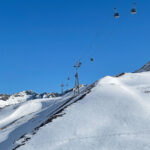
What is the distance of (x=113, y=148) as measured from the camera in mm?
20359

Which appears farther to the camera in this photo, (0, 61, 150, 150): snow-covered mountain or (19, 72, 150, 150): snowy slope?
A: (0, 61, 150, 150): snow-covered mountain

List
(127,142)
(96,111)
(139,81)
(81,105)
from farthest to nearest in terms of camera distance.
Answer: (139,81) < (81,105) < (96,111) < (127,142)

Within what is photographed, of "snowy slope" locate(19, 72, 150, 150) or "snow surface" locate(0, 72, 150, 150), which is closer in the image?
"snowy slope" locate(19, 72, 150, 150)

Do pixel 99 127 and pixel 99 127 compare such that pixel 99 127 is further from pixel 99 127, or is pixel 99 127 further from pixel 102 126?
pixel 102 126

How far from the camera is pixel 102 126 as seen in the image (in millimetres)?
25219

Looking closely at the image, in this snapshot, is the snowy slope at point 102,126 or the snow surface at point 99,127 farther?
the snow surface at point 99,127

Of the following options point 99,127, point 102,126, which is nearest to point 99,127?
point 99,127

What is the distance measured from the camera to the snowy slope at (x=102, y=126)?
21438mm

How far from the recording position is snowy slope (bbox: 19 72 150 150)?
2144 cm

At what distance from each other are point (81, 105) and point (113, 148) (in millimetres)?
12552

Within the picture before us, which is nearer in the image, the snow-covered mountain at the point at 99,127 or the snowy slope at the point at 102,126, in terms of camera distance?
the snowy slope at the point at 102,126

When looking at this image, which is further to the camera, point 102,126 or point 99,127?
point 102,126

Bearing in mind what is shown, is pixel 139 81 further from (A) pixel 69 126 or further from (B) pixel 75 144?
(B) pixel 75 144

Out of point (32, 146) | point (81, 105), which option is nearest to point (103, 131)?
point (32, 146)
